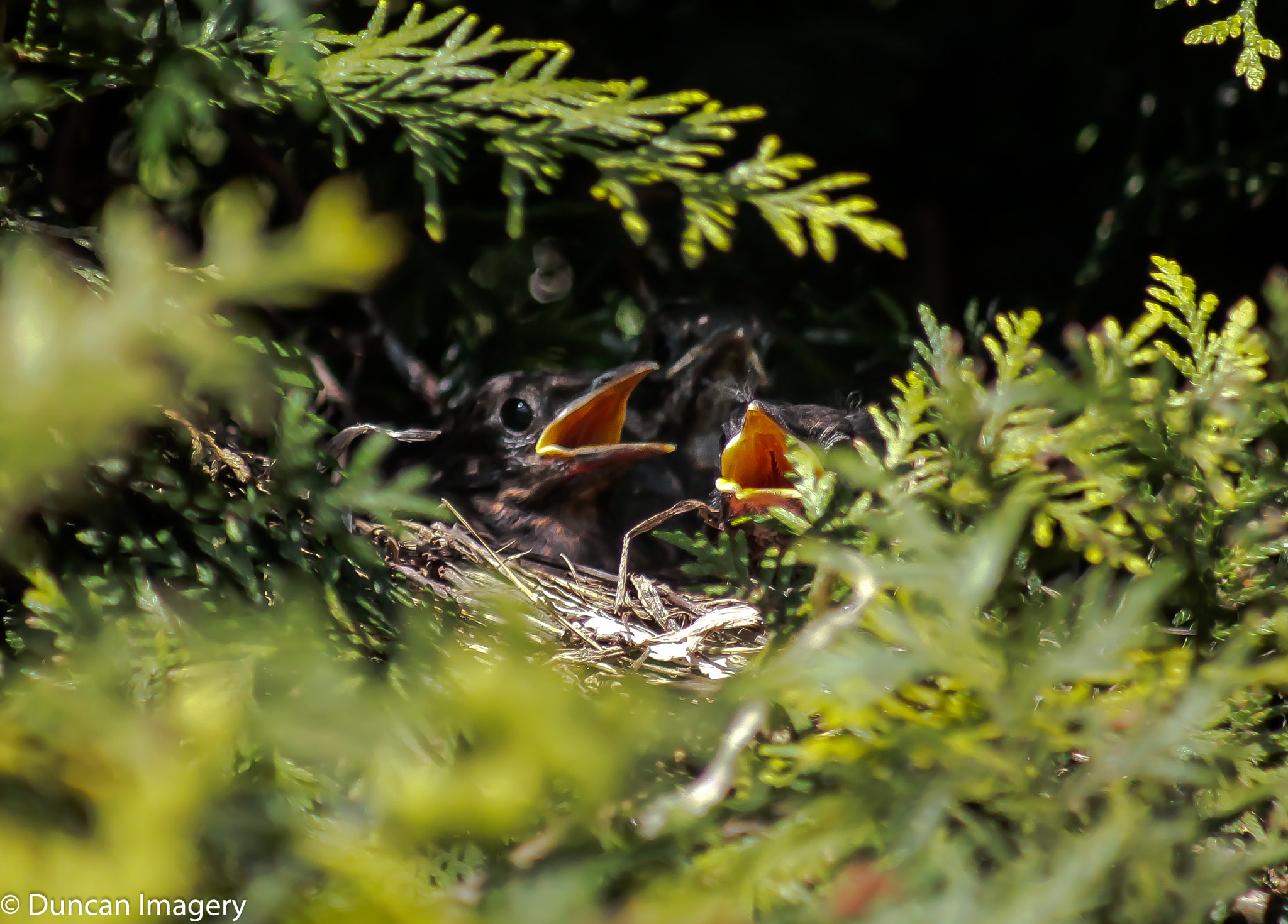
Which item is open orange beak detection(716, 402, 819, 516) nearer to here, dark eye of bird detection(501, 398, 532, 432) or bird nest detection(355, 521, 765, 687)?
bird nest detection(355, 521, 765, 687)

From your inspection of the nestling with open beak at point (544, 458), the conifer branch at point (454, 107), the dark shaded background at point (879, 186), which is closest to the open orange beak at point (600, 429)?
the nestling with open beak at point (544, 458)

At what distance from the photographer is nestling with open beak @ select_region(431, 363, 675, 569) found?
197cm

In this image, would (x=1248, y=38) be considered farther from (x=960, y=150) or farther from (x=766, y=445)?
(x=960, y=150)

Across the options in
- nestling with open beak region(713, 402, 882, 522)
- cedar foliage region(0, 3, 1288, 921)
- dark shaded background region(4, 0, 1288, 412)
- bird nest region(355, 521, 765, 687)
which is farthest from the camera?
dark shaded background region(4, 0, 1288, 412)

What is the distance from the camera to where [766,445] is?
1.77 m

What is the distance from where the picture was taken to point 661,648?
129 centimetres

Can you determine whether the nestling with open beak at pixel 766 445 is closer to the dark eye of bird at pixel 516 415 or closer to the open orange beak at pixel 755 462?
the open orange beak at pixel 755 462

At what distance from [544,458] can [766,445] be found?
1.66ft

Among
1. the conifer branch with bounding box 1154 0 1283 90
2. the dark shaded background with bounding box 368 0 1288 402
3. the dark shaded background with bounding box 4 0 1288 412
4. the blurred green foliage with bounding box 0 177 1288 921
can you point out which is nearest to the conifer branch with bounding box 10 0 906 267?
the blurred green foliage with bounding box 0 177 1288 921

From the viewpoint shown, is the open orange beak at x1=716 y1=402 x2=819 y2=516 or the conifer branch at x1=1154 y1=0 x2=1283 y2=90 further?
the open orange beak at x1=716 y1=402 x2=819 y2=516

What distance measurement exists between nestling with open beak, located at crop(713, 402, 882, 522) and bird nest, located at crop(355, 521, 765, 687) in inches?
7.7

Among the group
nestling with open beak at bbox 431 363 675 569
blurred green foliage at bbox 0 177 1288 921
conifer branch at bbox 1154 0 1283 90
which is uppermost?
conifer branch at bbox 1154 0 1283 90

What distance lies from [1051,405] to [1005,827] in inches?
18.3

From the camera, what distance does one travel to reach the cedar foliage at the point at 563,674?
0.54m
